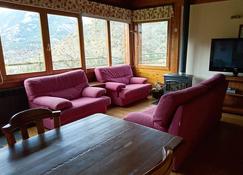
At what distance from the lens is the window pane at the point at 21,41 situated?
126 inches

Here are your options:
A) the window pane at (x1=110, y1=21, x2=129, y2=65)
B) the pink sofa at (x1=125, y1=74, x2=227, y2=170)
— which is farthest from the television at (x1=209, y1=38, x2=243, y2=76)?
the window pane at (x1=110, y1=21, x2=129, y2=65)

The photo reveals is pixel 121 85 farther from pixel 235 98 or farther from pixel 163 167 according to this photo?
pixel 163 167

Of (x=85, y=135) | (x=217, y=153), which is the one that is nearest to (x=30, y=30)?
Result: (x=85, y=135)

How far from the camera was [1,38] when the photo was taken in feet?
10.3

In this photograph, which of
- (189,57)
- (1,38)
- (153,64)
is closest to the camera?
(1,38)

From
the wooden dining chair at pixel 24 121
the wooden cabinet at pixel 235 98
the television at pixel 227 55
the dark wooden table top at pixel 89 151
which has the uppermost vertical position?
the television at pixel 227 55

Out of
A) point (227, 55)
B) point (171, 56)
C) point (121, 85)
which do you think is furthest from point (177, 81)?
point (121, 85)

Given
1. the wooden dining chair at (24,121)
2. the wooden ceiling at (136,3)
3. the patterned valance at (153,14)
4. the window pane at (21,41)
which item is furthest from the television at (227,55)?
the wooden dining chair at (24,121)

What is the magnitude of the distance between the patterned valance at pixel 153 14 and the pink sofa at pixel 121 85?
1425mm

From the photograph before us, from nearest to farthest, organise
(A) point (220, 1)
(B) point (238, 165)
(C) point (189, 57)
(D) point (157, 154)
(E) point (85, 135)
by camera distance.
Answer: (D) point (157, 154) → (E) point (85, 135) → (B) point (238, 165) → (A) point (220, 1) → (C) point (189, 57)

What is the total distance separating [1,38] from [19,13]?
0.56 metres

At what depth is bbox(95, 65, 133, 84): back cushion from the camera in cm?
450

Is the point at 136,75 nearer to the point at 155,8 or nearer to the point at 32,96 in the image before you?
the point at 155,8

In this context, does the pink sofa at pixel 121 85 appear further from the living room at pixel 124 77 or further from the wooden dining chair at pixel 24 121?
the wooden dining chair at pixel 24 121
